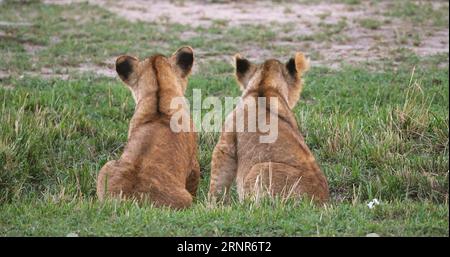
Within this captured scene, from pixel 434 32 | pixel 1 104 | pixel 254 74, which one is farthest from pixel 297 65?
pixel 434 32

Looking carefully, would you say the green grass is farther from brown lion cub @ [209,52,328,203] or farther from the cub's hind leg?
brown lion cub @ [209,52,328,203]

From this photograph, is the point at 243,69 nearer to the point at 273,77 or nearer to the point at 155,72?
the point at 273,77

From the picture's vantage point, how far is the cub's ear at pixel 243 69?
693 cm

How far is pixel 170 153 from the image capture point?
6.29 meters

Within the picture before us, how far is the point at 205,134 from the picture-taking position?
27.3 feet

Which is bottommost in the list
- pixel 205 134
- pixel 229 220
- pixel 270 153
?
→ pixel 205 134

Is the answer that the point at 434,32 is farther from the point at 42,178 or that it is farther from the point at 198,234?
the point at 198,234

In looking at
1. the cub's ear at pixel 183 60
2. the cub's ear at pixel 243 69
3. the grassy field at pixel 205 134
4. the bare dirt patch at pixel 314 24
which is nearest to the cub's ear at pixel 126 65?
the cub's ear at pixel 183 60

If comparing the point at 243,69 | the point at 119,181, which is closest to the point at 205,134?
the point at 243,69

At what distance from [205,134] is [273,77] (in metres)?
1.72

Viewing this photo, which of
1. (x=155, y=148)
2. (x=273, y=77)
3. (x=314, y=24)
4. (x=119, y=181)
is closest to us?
(x=119, y=181)

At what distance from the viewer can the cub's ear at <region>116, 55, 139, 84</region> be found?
6840 mm

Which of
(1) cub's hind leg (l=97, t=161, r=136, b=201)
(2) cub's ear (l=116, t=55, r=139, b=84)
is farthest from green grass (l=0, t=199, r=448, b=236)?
(2) cub's ear (l=116, t=55, r=139, b=84)

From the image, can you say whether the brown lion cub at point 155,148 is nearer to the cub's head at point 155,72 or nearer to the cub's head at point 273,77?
the cub's head at point 155,72
